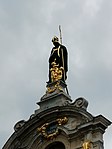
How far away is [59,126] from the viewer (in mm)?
36312

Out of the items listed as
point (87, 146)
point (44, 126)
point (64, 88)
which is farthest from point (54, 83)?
point (87, 146)

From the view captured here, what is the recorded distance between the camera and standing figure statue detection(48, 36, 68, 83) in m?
39.2

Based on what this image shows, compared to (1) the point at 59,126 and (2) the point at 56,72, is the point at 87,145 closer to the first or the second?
(1) the point at 59,126

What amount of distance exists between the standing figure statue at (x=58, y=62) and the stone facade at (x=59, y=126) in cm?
51

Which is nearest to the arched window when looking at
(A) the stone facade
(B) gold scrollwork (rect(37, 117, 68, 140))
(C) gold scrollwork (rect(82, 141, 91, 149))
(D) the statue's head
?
(A) the stone facade

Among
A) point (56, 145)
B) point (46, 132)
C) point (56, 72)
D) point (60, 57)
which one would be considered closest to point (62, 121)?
point (46, 132)

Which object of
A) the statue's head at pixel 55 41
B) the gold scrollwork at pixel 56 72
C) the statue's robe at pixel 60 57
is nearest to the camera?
the gold scrollwork at pixel 56 72

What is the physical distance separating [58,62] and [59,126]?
4994 mm

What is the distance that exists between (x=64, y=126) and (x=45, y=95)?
10.7 feet

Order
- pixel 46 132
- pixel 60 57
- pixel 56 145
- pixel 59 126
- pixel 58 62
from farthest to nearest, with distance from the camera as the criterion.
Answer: pixel 60 57 → pixel 58 62 → pixel 46 132 → pixel 56 145 → pixel 59 126

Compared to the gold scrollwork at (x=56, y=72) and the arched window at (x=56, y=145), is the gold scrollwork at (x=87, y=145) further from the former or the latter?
the gold scrollwork at (x=56, y=72)

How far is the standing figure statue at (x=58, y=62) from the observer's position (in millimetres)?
39219

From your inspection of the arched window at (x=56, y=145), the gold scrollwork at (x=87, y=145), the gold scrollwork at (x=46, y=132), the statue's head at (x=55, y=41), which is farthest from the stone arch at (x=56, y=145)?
the statue's head at (x=55, y=41)

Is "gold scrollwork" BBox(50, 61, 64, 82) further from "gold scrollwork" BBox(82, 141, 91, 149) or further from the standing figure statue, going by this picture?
"gold scrollwork" BBox(82, 141, 91, 149)
